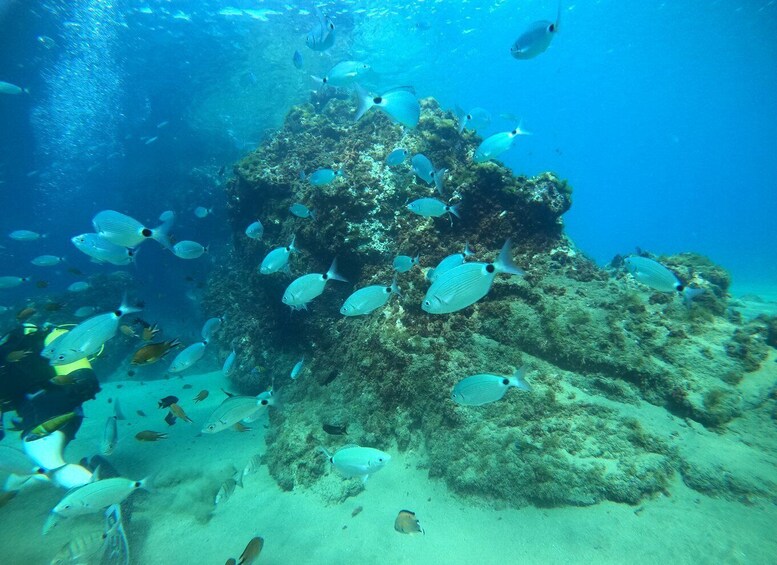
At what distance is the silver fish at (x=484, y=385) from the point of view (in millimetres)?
3359

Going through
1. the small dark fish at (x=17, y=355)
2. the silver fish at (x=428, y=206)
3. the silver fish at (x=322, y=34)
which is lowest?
the small dark fish at (x=17, y=355)

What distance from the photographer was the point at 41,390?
5016mm

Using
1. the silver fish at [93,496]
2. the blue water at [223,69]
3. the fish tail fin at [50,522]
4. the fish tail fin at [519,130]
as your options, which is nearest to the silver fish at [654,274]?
the fish tail fin at [519,130]

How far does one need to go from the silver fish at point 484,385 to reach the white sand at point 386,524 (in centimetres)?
169

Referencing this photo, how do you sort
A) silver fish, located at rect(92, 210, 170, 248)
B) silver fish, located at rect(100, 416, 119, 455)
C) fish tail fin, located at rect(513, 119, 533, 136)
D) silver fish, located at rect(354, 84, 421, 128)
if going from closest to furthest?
silver fish, located at rect(92, 210, 170, 248) < silver fish, located at rect(354, 84, 421, 128) < silver fish, located at rect(100, 416, 119, 455) < fish tail fin, located at rect(513, 119, 533, 136)

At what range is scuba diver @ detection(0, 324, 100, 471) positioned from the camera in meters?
4.36

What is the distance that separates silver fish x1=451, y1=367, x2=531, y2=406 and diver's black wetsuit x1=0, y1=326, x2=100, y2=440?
551 cm

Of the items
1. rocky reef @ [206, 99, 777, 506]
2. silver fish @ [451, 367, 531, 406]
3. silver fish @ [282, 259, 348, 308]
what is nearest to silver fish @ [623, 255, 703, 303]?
rocky reef @ [206, 99, 777, 506]

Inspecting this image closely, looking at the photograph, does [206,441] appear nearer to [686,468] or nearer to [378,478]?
[378,478]

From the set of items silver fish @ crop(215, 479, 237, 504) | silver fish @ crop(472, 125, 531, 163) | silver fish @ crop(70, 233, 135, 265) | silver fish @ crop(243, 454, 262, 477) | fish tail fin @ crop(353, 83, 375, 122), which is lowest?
silver fish @ crop(215, 479, 237, 504)

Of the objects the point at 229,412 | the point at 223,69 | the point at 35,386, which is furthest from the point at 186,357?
the point at 223,69

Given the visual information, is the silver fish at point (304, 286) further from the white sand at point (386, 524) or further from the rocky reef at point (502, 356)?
the white sand at point (386, 524)

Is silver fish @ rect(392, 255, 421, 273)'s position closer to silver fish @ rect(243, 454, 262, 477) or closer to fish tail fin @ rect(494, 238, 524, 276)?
fish tail fin @ rect(494, 238, 524, 276)

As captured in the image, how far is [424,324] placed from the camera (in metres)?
5.52
